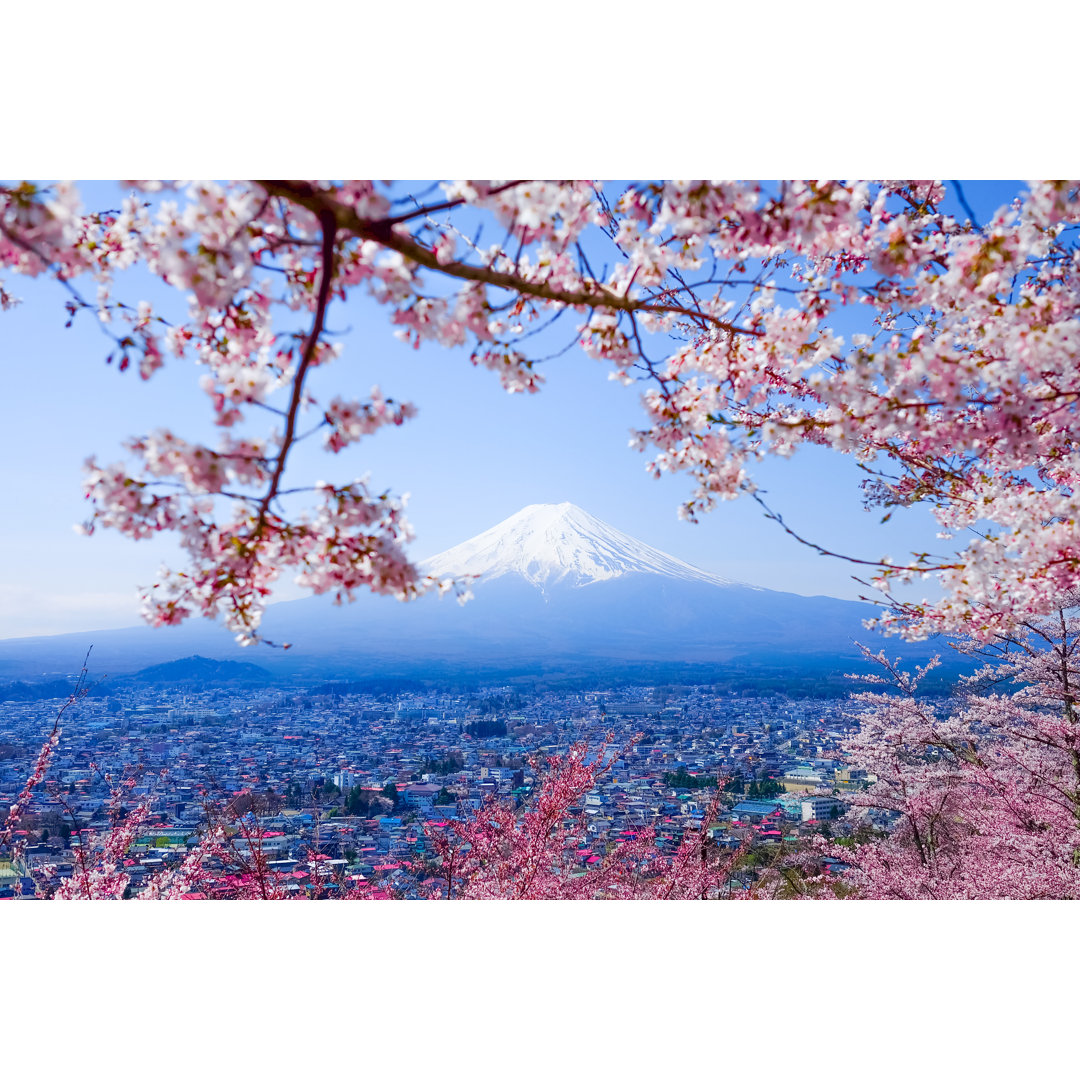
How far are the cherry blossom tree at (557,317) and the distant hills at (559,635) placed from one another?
3.56ft

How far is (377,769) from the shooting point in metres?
2.98

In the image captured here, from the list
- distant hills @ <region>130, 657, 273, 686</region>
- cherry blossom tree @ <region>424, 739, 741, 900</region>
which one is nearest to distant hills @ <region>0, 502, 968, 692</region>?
distant hills @ <region>130, 657, 273, 686</region>

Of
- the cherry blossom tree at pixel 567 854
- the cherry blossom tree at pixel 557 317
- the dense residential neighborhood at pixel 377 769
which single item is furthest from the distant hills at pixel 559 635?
the cherry blossom tree at pixel 557 317

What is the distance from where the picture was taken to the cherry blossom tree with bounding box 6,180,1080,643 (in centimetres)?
151

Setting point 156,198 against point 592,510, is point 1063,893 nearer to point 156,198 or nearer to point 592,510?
point 592,510

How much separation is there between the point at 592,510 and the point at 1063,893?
90.5 inches

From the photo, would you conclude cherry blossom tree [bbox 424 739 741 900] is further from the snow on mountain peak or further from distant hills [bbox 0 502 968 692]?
the snow on mountain peak

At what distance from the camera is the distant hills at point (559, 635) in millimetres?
2879

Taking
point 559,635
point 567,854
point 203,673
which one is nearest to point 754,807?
point 567,854

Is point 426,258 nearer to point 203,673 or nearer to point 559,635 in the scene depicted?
point 203,673

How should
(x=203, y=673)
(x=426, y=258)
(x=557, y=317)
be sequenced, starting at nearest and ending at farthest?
1. (x=426, y=258)
2. (x=557, y=317)
3. (x=203, y=673)

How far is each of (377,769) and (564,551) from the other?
1262 millimetres
